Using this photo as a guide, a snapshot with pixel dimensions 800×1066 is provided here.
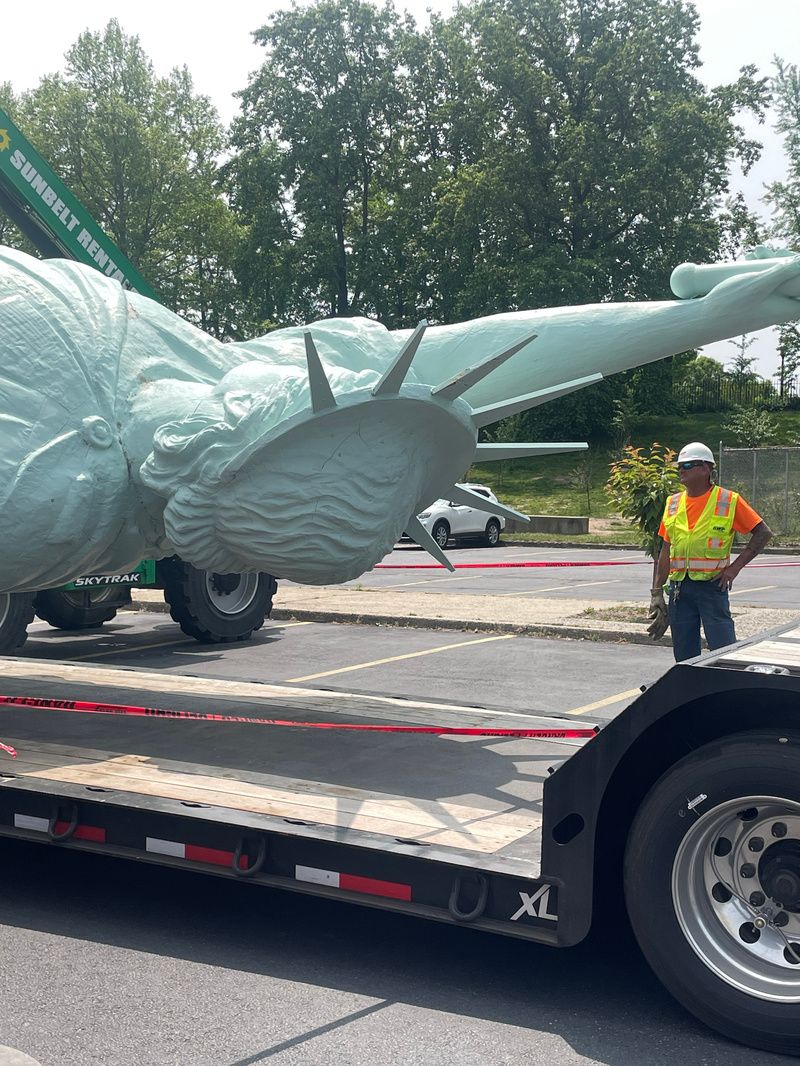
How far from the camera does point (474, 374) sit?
194 inches

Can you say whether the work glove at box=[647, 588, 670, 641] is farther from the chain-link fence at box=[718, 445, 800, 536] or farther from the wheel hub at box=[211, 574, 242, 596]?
the chain-link fence at box=[718, 445, 800, 536]

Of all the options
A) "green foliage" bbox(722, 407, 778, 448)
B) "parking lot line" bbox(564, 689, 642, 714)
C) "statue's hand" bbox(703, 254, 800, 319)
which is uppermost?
"green foliage" bbox(722, 407, 778, 448)

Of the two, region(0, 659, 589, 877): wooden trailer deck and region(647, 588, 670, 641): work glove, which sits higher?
region(647, 588, 670, 641): work glove

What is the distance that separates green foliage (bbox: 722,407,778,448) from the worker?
27013 millimetres

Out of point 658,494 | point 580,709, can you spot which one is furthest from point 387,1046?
point 658,494

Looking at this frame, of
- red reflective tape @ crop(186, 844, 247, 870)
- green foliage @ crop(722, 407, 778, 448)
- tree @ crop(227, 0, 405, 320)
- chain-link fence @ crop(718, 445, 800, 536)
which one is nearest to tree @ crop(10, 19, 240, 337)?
tree @ crop(227, 0, 405, 320)

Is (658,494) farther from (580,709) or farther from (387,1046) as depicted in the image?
(387,1046)

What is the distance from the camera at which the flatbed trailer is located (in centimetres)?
338

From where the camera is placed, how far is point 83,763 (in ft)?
16.6

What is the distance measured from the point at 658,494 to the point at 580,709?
14.4ft

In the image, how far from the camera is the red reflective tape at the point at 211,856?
407 centimetres

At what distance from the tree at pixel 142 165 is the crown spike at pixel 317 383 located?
1555 inches

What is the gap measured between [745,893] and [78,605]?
31.8 ft

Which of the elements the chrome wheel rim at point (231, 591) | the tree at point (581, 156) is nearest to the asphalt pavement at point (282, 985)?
the chrome wheel rim at point (231, 591)
